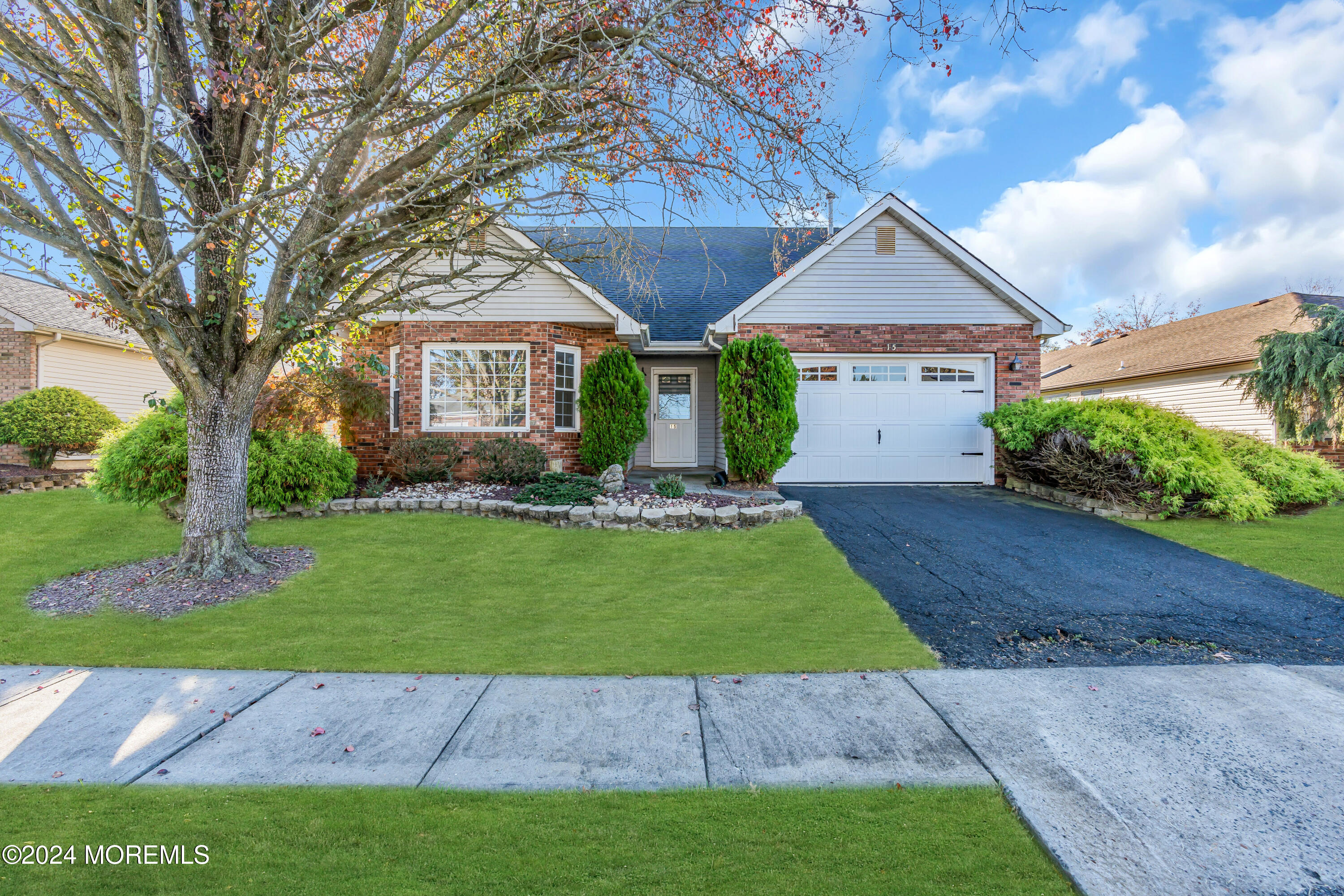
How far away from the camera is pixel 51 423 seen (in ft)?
39.3

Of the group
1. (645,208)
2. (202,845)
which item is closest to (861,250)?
(645,208)

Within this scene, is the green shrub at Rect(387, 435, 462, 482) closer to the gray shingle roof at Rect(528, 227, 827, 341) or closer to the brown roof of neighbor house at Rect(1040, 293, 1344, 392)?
the gray shingle roof at Rect(528, 227, 827, 341)

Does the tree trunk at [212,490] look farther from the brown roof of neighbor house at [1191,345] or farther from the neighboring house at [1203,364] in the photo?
the brown roof of neighbor house at [1191,345]

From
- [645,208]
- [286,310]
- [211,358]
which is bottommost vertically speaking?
[211,358]

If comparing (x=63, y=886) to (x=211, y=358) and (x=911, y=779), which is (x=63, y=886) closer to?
(x=911, y=779)

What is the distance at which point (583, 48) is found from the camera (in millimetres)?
4906

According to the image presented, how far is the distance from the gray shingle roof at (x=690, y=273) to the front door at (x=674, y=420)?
1563 mm

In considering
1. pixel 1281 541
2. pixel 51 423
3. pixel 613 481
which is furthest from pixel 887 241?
pixel 51 423

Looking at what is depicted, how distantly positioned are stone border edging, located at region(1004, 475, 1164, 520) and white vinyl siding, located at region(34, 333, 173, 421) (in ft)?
59.9

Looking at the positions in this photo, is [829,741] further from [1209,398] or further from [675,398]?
[1209,398]

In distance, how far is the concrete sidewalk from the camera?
2309 millimetres

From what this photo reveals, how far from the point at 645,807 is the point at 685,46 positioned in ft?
20.1

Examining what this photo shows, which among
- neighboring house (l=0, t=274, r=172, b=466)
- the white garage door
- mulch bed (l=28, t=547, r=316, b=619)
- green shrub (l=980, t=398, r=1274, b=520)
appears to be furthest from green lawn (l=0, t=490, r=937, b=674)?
neighboring house (l=0, t=274, r=172, b=466)

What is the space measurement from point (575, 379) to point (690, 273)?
4.80 meters
